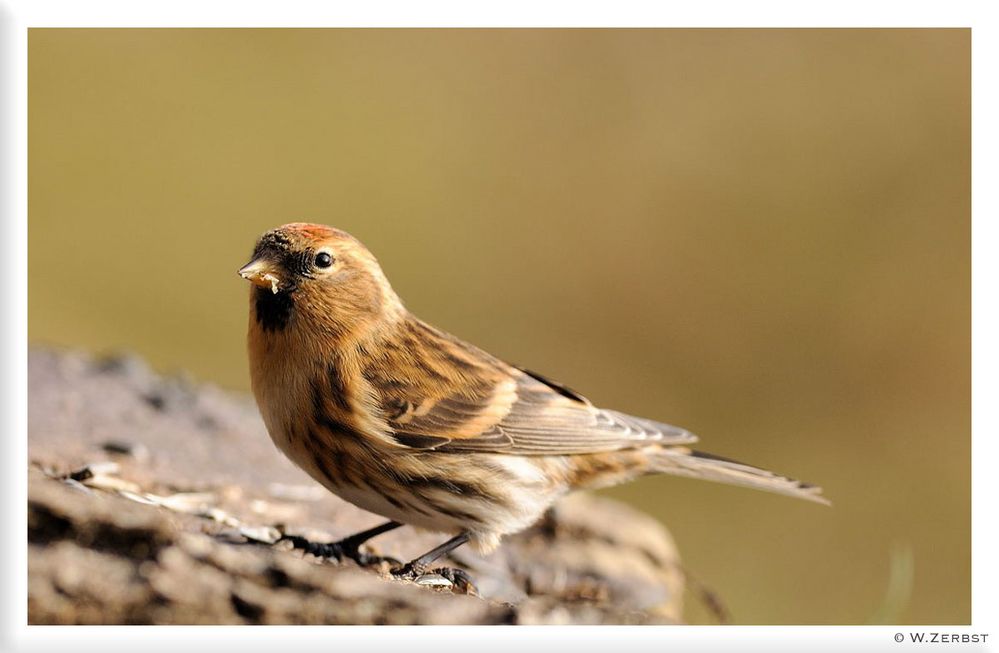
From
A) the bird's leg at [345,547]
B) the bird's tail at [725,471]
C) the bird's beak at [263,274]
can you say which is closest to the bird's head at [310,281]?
the bird's beak at [263,274]

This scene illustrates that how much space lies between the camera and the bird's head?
3781mm

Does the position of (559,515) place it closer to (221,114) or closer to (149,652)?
(149,652)

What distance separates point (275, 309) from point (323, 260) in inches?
8.6

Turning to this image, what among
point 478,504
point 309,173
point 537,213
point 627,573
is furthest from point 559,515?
point 537,213

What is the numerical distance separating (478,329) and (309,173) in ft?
6.38

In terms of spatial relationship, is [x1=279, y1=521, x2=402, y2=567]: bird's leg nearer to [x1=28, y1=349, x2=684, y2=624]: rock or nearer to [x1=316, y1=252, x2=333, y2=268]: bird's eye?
[x1=28, y1=349, x2=684, y2=624]: rock

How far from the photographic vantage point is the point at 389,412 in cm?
384

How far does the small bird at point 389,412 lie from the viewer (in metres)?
3.73

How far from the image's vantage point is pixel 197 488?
4355 millimetres

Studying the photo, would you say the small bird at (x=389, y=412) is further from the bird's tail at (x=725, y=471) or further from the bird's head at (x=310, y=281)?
the bird's tail at (x=725, y=471)

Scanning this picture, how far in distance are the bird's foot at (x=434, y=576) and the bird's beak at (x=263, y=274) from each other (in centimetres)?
97

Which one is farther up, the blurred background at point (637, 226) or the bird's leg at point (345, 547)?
the blurred background at point (637, 226)

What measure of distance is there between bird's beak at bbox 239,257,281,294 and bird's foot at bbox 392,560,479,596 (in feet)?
3.18

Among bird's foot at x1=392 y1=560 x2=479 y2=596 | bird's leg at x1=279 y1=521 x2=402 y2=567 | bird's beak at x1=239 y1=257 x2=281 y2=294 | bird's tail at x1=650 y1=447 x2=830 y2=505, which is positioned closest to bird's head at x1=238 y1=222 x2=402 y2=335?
bird's beak at x1=239 y1=257 x2=281 y2=294
